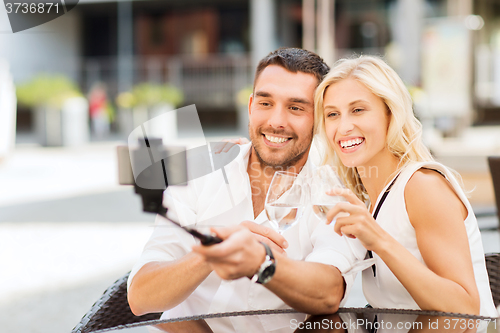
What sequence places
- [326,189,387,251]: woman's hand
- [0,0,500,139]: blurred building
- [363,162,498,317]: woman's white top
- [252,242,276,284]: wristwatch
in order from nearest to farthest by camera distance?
[252,242,276,284]: wristwatch
[326,189,387,251]: woman's hand
[363,162,498,317]: woman's white top
[0,0,500,139]: blurred building

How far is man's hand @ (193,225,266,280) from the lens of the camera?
1.04 m

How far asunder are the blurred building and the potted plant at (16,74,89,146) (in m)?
2.10

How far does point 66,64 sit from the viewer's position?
1605 cm

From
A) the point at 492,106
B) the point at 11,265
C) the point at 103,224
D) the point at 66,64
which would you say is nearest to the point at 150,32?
the point at 66,64

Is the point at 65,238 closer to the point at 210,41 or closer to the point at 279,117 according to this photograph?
the point at 279,117

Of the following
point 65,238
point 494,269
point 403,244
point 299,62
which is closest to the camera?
point 403,244

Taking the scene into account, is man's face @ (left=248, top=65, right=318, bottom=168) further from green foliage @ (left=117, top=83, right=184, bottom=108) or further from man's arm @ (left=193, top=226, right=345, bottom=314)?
green foliage @ (left=117, top=83, right=184, bottom=108)

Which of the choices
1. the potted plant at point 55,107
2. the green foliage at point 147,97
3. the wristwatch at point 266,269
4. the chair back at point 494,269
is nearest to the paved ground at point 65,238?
the chair back at point 494,269

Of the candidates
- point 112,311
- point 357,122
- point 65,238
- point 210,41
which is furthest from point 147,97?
point 357,122

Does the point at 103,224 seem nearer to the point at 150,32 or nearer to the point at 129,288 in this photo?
the point at 129,288

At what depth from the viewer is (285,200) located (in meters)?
1.41

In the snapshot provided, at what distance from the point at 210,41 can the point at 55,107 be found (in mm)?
6365

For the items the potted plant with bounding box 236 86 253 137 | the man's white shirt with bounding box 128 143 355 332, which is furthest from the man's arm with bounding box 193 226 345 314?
the potted plant with bounding box 236 86 253 137

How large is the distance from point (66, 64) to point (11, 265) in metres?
13.1
